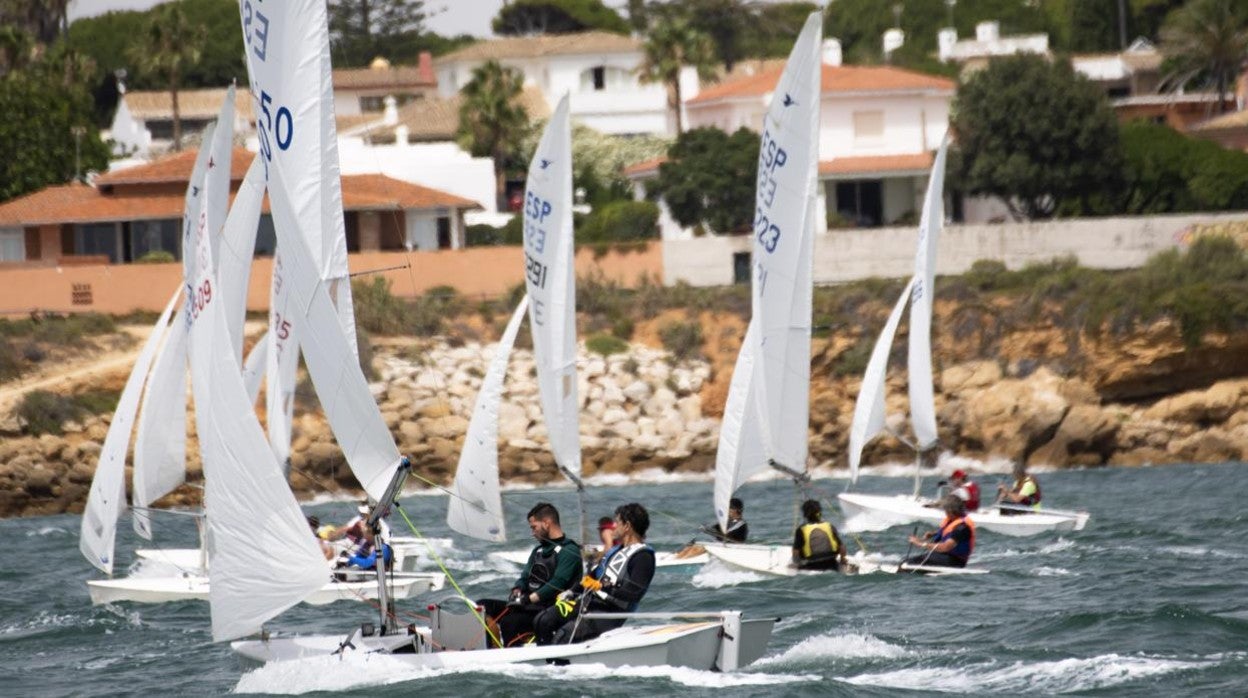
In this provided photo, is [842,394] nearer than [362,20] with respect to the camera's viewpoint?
Yes

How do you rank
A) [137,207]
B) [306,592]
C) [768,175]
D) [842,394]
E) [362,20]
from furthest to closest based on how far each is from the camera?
[362,20] < [137,207] < [842,394] < [768,175] < [306,592]

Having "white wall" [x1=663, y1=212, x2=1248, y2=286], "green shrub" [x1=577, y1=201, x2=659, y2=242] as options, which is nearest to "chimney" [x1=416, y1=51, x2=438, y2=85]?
"green shrub" [x1=577, y1=201, x2=659, y2=242]

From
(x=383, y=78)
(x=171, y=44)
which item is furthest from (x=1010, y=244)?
(x=383, y=78)

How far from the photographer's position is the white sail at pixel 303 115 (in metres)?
16.6

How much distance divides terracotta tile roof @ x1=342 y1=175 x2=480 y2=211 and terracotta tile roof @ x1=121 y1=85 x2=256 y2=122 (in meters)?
23.5

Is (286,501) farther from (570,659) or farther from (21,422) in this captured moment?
(21,422)

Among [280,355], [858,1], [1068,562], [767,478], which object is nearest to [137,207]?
[767,478]

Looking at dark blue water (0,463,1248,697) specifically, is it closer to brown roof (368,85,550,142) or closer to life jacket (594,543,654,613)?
life jacket (594,543,654,613)

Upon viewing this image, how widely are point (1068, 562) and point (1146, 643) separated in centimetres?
747

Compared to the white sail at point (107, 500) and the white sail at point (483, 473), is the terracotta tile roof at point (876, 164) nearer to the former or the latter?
the white sail at point (483, 473)

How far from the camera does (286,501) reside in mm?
16219

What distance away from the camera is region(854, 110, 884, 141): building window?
60.4m

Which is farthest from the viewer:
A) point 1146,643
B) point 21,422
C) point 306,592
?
point 21,422

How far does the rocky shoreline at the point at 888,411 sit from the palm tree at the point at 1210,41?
98.6 ft
